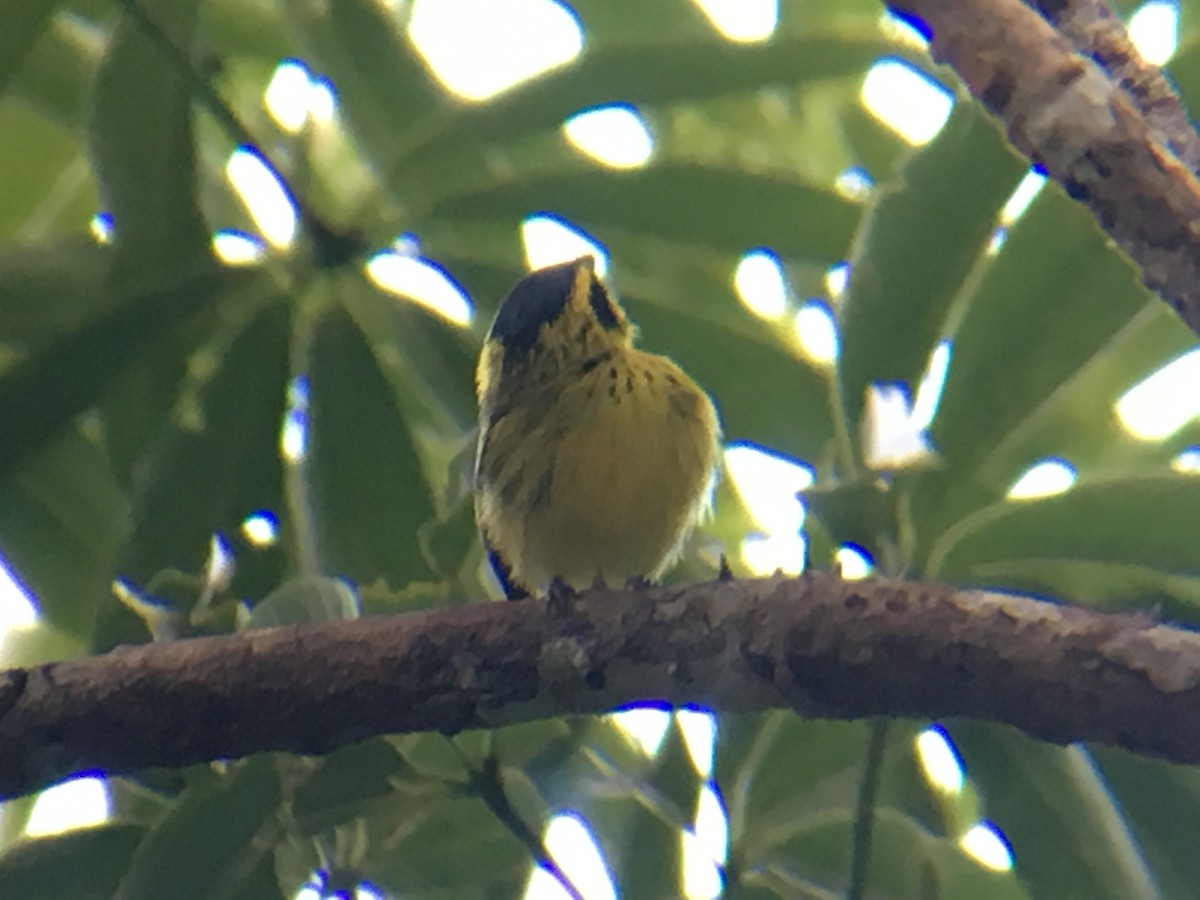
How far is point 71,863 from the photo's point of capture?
1544mm

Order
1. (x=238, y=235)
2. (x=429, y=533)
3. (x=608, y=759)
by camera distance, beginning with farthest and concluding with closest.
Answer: (x=238, y=235) < (x=608, y=759) < (x=429, y=533)

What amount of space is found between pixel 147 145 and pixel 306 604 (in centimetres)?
71

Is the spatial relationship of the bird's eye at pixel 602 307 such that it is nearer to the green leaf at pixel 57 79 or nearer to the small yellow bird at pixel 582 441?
the small yellow bird at pixel 582 441

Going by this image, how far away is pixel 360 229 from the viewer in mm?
1930

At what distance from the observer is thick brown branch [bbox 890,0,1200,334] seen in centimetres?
117

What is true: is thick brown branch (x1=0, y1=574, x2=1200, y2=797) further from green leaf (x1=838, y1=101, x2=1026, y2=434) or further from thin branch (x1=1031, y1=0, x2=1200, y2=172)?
thin branch (x1=1031, y1=0, x2=1200, y2=172)

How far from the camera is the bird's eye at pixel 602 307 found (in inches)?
80.0

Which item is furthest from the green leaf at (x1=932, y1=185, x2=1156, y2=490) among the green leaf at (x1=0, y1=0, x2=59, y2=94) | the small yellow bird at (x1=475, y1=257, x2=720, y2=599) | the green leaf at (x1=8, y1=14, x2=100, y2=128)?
the green leaf at (x1=8, y1=14, x2=100, y2=128)

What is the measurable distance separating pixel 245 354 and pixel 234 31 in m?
0.52

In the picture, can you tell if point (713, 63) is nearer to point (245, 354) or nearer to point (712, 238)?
point (712, 238)

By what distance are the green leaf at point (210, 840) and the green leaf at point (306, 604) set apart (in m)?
0.13

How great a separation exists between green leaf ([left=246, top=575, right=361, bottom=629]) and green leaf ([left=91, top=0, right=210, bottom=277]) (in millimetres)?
543

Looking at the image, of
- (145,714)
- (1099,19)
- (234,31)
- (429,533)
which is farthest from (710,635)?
(234,31)

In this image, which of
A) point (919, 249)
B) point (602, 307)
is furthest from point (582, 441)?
point (919, 249)
